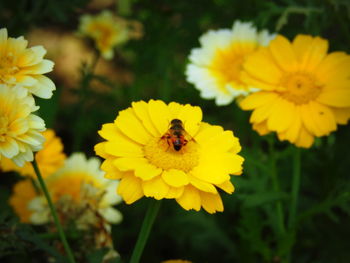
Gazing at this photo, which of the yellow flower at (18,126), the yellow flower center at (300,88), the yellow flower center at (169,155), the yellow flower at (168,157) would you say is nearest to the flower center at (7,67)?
the yellow flower at (18,126)

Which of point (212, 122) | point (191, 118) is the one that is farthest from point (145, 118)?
point (212, 122)

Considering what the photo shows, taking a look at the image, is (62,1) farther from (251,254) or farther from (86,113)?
(251,254)

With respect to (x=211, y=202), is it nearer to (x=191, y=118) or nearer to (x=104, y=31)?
(x=191, y=118)

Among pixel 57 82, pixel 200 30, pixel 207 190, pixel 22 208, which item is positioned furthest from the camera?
pixel 57 82

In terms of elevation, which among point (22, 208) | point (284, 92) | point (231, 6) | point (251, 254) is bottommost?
point (22, 208)

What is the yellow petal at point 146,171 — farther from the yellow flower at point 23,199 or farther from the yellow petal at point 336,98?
the yellow flower at point 23,199

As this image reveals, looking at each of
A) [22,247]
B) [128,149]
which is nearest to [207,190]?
[128,149]

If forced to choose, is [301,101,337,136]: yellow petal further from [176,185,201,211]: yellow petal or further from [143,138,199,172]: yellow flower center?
[176,185,201,211]: yellow petal
